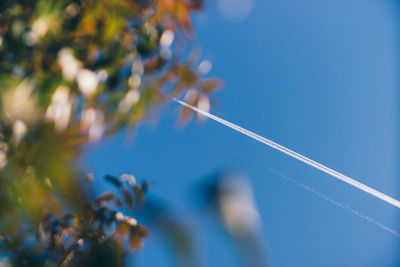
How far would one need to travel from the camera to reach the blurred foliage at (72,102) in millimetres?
475

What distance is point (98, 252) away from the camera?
23.3 inches

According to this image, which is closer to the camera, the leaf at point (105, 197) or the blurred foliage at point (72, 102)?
the blurred foliage at point (72, 102)

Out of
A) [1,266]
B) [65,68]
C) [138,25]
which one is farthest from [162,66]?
[1,266]

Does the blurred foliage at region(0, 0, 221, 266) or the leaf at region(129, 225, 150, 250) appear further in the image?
the leaf at region(129, 225, 150, 250)

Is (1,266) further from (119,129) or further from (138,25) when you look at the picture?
(138,25)

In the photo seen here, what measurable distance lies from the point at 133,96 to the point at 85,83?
8 cm

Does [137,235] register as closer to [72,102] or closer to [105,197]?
[105,197]

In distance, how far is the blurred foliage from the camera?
47 cm

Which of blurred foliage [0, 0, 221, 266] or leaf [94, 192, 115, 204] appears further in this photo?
leaf [94, 192, 115, 204]

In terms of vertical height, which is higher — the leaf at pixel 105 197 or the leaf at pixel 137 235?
the leaf at pixel 105 197

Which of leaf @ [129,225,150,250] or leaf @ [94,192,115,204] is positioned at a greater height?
leaf @ [94,192,115,204]

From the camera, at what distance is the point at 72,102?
539mm

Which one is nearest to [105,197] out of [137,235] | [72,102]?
[137,235]

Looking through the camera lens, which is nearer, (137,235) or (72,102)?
(72,102)
